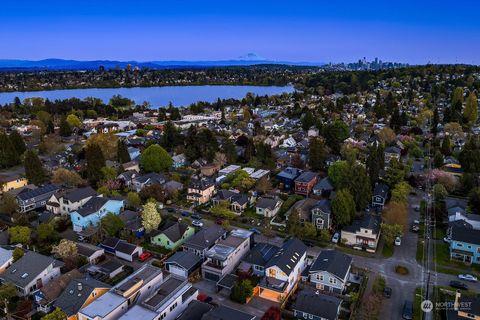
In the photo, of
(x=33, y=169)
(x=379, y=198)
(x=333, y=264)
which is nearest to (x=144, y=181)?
(x=33, y=169)

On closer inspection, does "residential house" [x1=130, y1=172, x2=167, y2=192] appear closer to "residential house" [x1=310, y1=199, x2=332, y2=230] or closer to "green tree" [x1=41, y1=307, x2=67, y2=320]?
"residential house" [x1=310, y1=199, x2=332, y2=230]

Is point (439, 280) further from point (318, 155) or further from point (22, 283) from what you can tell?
point (22, 283)

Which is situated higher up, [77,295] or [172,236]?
[77,295]

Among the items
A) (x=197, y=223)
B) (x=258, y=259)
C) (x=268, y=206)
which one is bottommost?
(x=197, y=223)

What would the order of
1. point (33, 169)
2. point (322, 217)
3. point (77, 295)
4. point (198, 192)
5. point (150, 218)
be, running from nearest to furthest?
point (77, 295), point (150, 218), point (322, 217), point (198, 192), point (33, 169)

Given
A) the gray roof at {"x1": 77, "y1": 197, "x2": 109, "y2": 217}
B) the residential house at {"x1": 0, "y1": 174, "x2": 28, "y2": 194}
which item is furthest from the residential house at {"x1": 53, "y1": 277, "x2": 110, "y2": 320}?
the residential house at {"x1": 0, "y1": 174, "x2": 28, "y2": 194}

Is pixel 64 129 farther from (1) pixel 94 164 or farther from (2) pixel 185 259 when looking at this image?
(2) pixel 185 259
